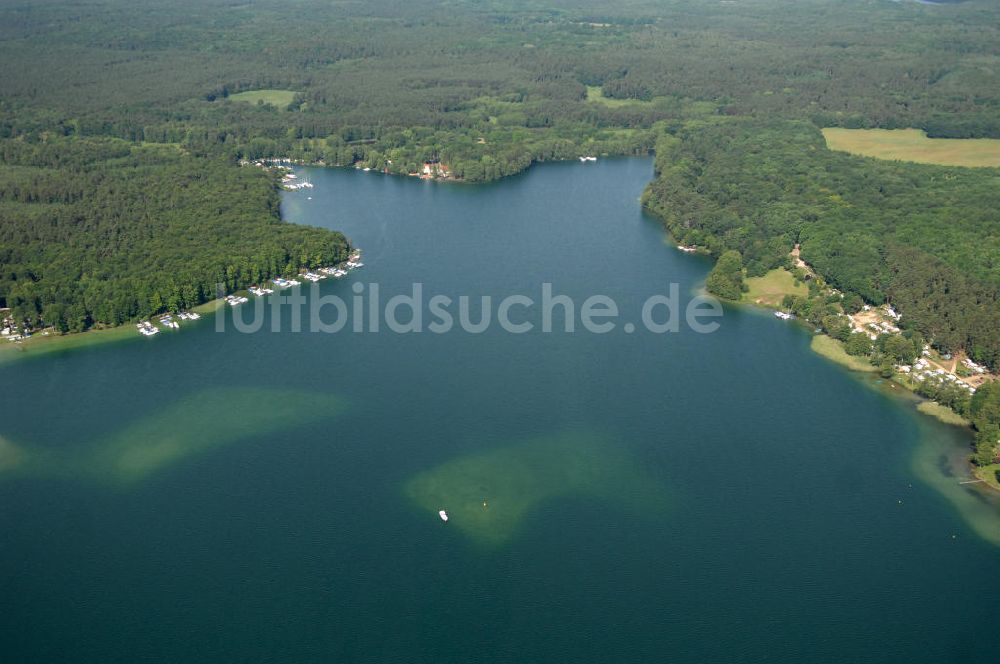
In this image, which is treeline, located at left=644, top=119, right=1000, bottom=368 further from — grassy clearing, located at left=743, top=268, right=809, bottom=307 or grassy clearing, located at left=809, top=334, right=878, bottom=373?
grassy clearing, located at left=809, top=334, right=878, bottom=373

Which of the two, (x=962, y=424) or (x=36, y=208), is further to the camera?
(x=36, y=208)

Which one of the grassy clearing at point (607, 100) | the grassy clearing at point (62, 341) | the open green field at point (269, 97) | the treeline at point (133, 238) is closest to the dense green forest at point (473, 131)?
the treeline at point (133, 238)

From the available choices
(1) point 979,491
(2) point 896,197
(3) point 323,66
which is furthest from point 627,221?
(3) point 323,66

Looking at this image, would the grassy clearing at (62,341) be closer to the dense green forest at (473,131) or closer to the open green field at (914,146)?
the dense green forest at (473,131)

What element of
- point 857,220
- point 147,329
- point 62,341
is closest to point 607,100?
point 857,220

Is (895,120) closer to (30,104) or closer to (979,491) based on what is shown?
(979,491)
